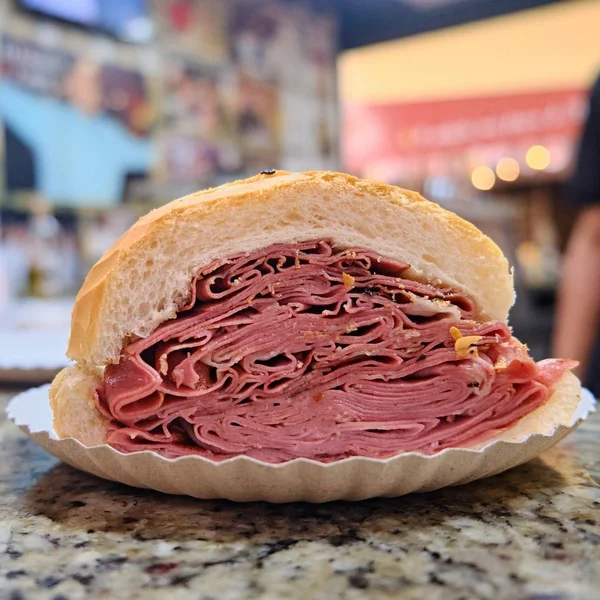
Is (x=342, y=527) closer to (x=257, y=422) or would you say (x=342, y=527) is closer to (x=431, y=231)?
(x=257, y=422)

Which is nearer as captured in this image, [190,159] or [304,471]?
[304,471]

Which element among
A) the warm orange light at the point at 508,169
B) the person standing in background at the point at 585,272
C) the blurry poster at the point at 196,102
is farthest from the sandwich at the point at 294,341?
the warm orange light at the point at 508,169

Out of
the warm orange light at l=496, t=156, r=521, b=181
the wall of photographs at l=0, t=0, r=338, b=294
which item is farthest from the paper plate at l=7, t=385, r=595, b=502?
the warm orange light at l=496, t=156, r=521, b=181

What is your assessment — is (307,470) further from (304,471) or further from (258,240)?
(258,240)

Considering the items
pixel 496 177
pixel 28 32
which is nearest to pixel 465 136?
pixel 496 177

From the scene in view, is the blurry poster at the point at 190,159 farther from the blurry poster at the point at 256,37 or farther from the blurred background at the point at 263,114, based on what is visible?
the blurry poster at the point at 256,37

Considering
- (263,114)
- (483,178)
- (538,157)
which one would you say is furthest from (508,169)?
(263,114)
